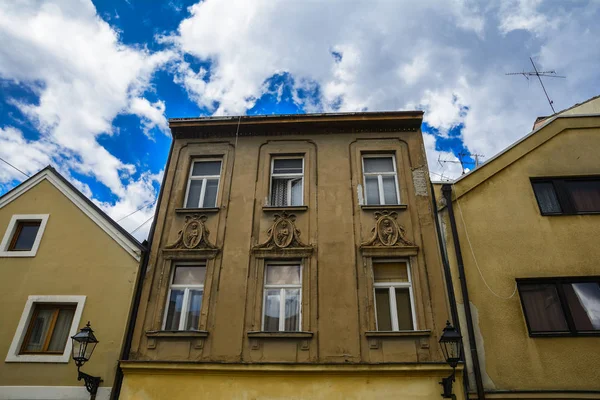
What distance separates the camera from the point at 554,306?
9312mm

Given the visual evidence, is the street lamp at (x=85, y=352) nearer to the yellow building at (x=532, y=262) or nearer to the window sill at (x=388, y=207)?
the window sill at (x=388, y=207)

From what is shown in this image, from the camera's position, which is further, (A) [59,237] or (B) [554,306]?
(A) [59,237]

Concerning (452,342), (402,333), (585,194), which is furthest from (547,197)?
(402,333)

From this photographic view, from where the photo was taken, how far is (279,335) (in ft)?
31.2

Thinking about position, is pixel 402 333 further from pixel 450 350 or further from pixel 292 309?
pixel 292 309

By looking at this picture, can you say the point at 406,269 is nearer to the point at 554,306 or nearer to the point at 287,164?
the point at 554,306

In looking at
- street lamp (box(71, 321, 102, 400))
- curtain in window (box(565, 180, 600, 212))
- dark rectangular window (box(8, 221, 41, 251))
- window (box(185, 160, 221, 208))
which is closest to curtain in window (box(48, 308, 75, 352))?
street lamp (box(71, 321, 102, 400))

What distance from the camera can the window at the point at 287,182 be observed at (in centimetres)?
1186

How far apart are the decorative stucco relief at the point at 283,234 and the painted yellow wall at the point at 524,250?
4.00 metres

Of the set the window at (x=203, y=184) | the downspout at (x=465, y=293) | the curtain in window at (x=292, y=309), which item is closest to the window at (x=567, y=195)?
the downspout at (x=465, y=293)

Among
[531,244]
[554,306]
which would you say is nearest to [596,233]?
[531,244]

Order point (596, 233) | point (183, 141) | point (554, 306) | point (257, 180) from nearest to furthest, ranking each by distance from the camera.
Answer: point (554, 306) < point (596, 233) < point (257, 180) < point (183, 141)

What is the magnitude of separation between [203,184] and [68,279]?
4410 millimetres

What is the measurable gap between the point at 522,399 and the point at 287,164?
27.7 ft
